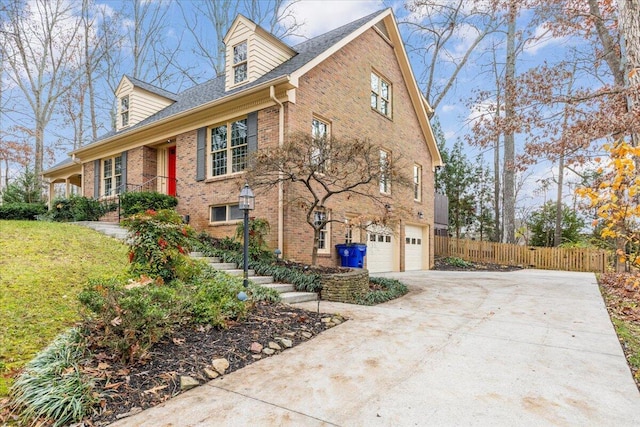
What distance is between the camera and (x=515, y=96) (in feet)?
32.4

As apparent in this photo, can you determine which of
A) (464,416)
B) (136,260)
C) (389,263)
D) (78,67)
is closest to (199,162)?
(136,260)

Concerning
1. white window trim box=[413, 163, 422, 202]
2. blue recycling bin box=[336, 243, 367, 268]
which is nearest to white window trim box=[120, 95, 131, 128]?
blue recycling bin box=[336, 243, 367, 268]

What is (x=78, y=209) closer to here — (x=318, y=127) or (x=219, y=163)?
(x=219, y=163)

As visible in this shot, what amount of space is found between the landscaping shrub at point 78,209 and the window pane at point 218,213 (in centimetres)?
453

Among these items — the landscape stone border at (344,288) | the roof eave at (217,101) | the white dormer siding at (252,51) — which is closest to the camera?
the landscape stone border at (344,288)

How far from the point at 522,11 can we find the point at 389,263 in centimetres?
911

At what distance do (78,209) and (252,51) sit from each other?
7.79m

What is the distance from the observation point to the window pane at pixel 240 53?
1099 cm

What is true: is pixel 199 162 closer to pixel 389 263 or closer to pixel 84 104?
pixel 389 263

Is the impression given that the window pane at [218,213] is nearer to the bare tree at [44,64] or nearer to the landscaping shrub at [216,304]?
the landscaping shrub at [216,304]

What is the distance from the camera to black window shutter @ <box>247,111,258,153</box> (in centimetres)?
952

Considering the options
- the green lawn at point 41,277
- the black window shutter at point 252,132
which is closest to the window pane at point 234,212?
the black window shutter at point 252,132

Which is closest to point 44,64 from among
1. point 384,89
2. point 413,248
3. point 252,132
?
point 252,132

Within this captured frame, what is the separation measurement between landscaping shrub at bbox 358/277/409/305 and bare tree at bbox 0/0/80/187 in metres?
20.5
